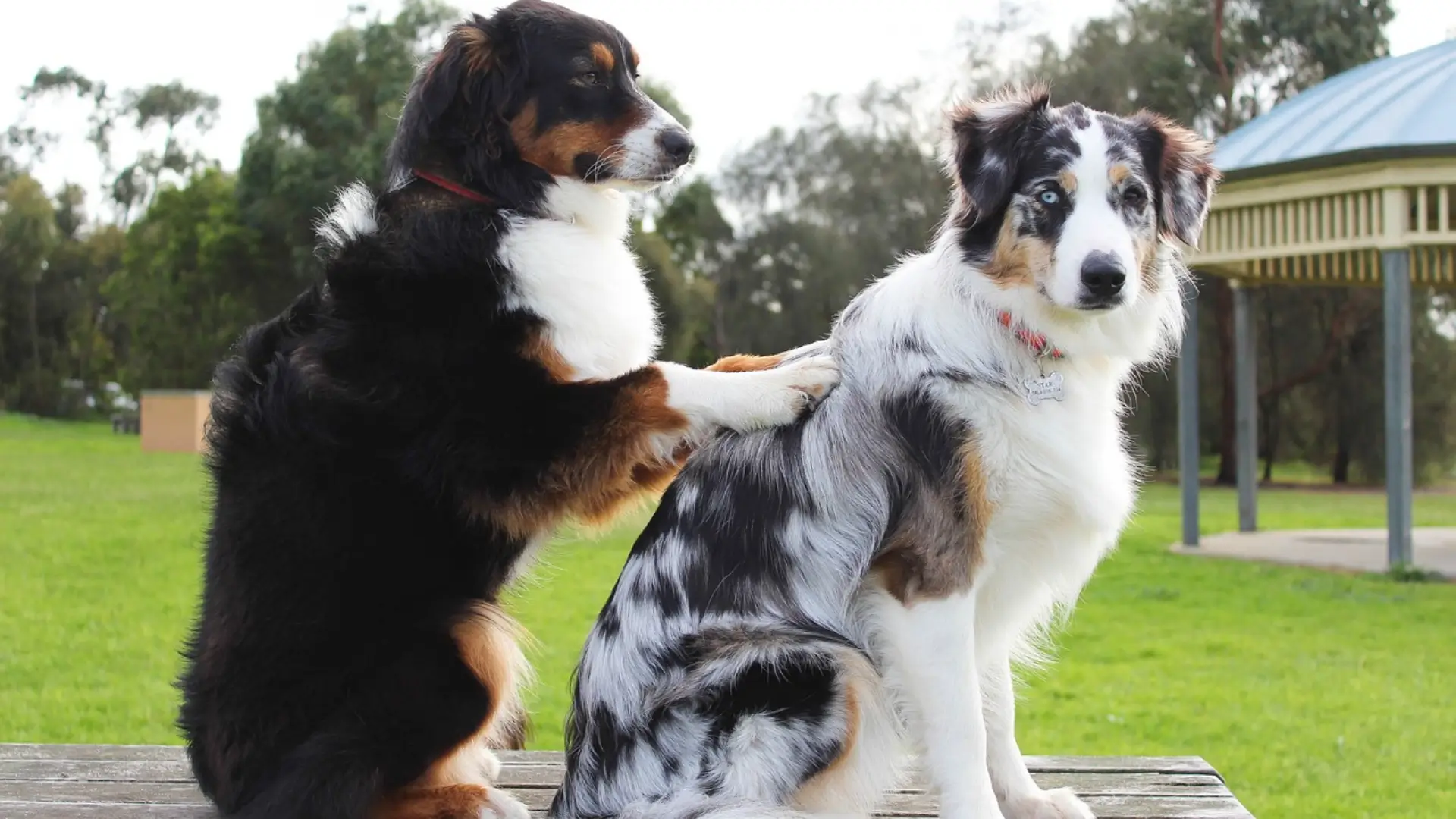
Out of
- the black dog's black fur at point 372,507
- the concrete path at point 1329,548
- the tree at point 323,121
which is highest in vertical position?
the tree at point 323,121

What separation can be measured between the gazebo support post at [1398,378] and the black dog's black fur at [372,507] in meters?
10.5

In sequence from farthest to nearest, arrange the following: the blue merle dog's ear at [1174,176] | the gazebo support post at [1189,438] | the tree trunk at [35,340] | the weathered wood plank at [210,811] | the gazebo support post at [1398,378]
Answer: the tree trunk at [35,340]
the gazebo support post at [1189,438]
the gazebo support post at [1398,378]
the weathered wood plank at [210,811]
the blue merle dog's ear at [1174,176]

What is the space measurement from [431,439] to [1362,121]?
12227 millimetres

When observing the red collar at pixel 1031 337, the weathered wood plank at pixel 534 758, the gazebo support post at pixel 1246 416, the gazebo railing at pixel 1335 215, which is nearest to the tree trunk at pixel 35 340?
the gazebo support post at pixel 1246 416

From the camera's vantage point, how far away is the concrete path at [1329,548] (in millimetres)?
12789

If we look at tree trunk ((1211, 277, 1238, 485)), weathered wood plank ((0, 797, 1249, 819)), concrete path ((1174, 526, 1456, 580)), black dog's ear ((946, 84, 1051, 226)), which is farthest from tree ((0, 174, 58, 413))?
black dog's ear ((946, 84, 1051, 226))

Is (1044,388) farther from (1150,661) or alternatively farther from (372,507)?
(1150,661)

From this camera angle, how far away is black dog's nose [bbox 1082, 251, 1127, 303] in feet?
9.69

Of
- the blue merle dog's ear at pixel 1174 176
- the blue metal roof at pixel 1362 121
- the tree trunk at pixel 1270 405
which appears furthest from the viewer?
the tree trunk at pixel 1270 405

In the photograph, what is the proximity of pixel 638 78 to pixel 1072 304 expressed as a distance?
1607mm

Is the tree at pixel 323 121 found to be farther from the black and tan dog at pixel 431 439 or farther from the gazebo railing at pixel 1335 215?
the black and tan dog at pixel 431 439

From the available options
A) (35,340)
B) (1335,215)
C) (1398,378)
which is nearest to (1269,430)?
(1335,215)

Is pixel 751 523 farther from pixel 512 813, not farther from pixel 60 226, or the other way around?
pixel 60 226

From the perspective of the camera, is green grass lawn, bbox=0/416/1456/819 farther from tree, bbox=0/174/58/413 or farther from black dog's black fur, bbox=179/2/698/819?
tree, bbox=0/174/58/413
